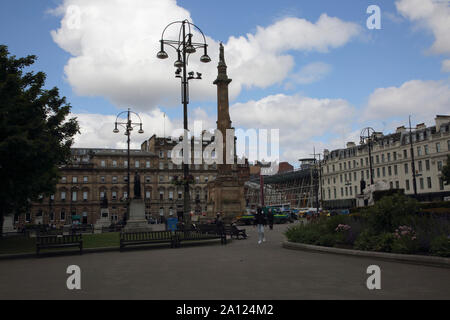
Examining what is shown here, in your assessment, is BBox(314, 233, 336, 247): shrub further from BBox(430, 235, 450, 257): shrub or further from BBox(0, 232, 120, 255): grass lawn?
BBox(0, 232, 120, 255): grass lawn

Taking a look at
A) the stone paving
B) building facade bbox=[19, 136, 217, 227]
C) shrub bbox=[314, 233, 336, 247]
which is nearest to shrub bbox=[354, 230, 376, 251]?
the stone paving

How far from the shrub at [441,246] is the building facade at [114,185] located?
7386cm

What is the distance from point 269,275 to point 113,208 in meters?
81.3

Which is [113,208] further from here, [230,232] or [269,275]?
[269,275]

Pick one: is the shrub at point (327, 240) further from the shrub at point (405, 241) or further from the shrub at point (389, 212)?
the shrub at point (405, 241)

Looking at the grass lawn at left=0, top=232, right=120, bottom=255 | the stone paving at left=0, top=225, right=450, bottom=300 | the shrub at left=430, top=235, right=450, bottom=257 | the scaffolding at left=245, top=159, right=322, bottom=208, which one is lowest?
the grass lawn at left=0, top=232, right=120, bottom=255

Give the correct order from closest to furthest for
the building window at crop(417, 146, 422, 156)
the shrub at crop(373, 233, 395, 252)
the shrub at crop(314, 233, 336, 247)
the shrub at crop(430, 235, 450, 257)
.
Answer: the shrub at crop(430, 235, 450, 257), the shrub at crop(373, 233, 395, 252), the shrub at crop(314, 233, 336, 247), the building window at crop(417, 146, 422, 156)

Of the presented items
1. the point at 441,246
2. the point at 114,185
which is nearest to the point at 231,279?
the point at 441,246

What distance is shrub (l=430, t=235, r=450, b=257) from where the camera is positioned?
9.80 m

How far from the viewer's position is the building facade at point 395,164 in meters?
58.7

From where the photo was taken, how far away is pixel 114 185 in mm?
86625

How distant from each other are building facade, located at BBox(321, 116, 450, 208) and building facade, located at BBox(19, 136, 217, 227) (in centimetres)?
2929

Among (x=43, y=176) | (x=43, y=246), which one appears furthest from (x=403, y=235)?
(x=43, y=176)

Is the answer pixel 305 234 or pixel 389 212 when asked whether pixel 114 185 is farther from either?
pixel 389 212
